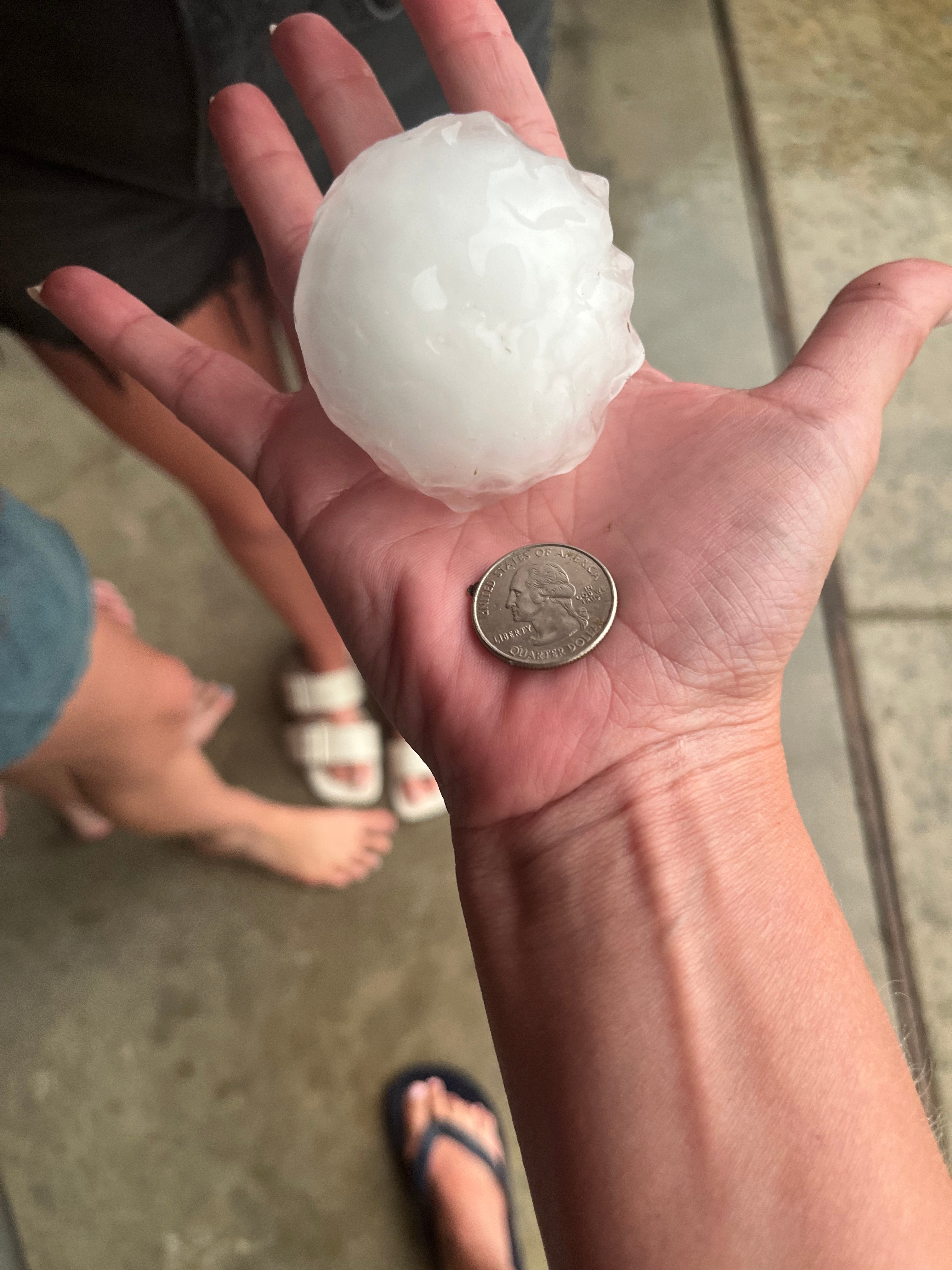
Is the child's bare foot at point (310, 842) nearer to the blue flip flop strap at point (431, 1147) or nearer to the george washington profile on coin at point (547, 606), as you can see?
the blue flip flop strap at point (431, 1147)

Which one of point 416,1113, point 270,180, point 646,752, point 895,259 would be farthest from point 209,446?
point 895,259

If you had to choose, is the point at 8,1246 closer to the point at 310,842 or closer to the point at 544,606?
Result: the point at 310,842

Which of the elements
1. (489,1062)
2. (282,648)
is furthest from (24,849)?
(489,1062)

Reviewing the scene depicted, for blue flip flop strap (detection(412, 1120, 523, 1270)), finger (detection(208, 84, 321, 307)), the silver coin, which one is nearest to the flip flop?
blue flip flop strap (detection(412, 1120, 523, 1270))

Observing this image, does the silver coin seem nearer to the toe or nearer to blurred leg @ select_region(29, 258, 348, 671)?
blurred leg @ select_region(29, 258, 348, 671)

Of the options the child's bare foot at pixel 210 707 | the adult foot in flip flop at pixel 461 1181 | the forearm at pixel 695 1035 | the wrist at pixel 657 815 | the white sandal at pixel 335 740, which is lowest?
the adult foot in flip flop at pixel 461 1181

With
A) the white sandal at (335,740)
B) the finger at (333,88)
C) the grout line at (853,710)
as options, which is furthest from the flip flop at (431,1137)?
the finger at (333,88)

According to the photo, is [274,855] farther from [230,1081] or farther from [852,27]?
[852,27]
